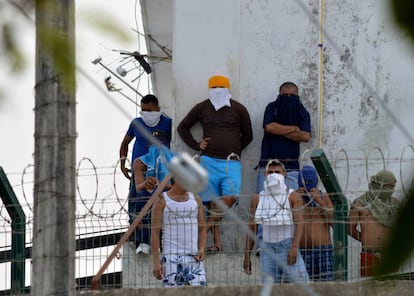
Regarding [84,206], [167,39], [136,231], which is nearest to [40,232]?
[84,206]

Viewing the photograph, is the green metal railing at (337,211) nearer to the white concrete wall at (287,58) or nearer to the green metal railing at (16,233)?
the green metal railing at (16,233)

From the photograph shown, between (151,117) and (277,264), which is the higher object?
(151,117)

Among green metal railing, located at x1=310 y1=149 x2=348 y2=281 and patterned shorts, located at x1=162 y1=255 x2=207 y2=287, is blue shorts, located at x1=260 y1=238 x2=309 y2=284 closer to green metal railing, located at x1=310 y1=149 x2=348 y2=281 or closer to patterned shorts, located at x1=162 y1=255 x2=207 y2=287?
green metal railing, located at x1=310 y1=149 x2=348 y2=281

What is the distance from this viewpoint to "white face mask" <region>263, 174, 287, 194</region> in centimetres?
881

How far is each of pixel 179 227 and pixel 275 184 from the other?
85 cm

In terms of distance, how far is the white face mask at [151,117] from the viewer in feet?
35.9

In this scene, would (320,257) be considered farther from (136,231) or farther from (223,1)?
(223,1)

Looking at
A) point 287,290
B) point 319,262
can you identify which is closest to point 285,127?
point 319,262

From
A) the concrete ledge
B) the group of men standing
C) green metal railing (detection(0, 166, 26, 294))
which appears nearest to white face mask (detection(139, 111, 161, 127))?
the group of men standing

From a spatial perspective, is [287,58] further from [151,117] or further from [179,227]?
[179,227]

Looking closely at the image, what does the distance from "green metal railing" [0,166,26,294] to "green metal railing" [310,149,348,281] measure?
210cm

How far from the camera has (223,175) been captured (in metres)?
10.3

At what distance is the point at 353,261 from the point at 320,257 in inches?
10.8

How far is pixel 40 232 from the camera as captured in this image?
21.1ft
